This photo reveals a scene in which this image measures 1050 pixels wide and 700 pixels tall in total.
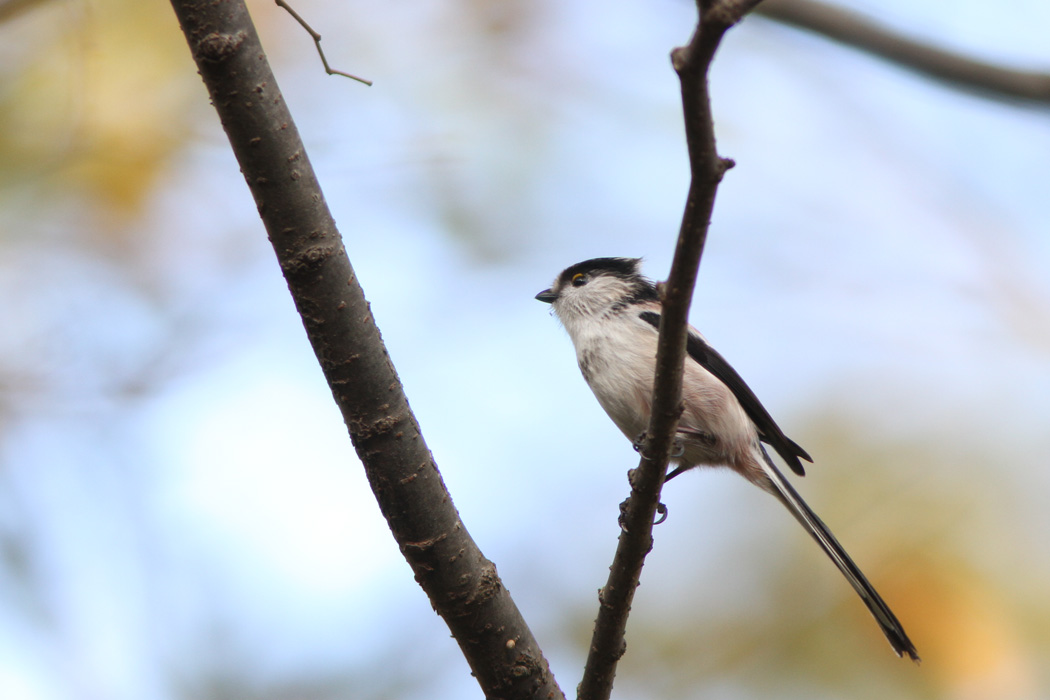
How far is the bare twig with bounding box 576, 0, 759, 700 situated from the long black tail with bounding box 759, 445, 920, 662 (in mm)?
1462

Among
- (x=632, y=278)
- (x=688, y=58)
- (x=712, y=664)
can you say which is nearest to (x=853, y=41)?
(x=632, y=278)

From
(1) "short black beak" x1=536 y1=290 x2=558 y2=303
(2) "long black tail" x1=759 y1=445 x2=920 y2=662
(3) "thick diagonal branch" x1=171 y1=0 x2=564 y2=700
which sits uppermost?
(3) "thick diagonal branch" x1=171 y1=0 x2=564 y2=700

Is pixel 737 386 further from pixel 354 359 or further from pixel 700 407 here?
pixel 354 359

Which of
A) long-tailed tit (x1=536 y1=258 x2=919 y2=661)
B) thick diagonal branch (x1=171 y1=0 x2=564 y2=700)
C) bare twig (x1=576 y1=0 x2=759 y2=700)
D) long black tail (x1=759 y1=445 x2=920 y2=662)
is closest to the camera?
bare twig (x1=576 y1=0 x2=759 y2=700)

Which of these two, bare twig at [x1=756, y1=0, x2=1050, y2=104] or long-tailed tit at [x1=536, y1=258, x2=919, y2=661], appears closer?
bare twig at [x1=756, y1=0, x2=1050, y2=104]

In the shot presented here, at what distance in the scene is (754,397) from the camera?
4.29 m

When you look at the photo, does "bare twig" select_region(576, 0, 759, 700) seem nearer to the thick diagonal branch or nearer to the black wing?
the thick diagonal branch

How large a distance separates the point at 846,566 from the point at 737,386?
100 centimetres

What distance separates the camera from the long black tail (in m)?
3.59

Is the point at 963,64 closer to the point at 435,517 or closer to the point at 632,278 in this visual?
the point at 632,278

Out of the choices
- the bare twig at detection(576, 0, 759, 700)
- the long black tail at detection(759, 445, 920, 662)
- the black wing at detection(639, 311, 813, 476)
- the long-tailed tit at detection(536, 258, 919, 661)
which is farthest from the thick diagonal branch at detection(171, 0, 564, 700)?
the black wing at detection(639, 311, 813, 476)

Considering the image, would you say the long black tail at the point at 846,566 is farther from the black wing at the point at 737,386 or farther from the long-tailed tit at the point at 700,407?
the black wing at the point at 737,386

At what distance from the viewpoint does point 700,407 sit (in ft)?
13.2

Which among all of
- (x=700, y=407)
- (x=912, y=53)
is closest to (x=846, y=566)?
(x=700, y=407)
